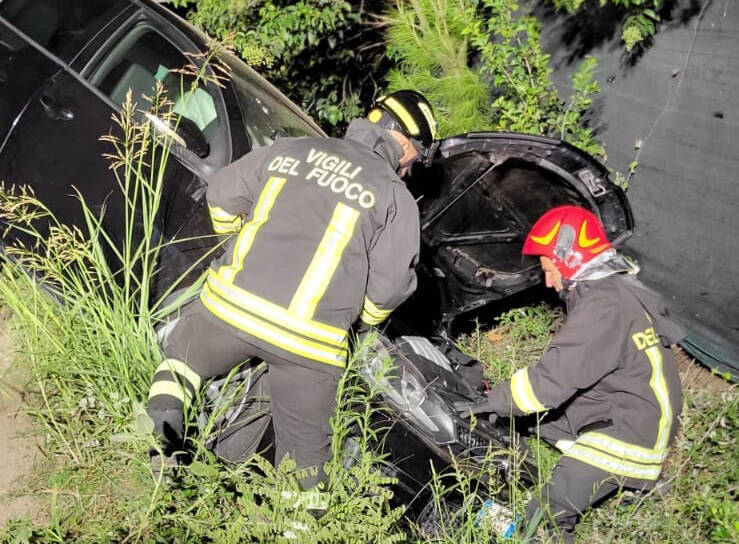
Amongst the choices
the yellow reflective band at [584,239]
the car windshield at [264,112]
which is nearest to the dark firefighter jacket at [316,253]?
the yellow reflective band at [584,239]

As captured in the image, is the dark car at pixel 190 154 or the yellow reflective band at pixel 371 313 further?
the dark car at pixel 190 154

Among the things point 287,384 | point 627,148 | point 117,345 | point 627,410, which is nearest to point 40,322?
point 117,345

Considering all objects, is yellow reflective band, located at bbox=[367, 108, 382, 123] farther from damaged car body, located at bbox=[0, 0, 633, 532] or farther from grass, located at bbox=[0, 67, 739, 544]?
grass, located at bbox=[0, 67, 739, 544]

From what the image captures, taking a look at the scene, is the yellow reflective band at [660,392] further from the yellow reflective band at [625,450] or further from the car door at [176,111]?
the car door at [176,111]

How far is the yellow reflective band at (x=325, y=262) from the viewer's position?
2629 millimetres

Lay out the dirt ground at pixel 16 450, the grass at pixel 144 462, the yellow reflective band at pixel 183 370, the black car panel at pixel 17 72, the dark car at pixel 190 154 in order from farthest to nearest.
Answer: the black car panel at pixel 17 72, the dark car at pixel 190 154, the dirt ground at pixel 16 450, the yellow reflective band at pixel 183 370, the grass at pixel 144 462

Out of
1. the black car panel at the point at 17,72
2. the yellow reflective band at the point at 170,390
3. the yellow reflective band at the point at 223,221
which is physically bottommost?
the yellow reflective band at the point at 170,390

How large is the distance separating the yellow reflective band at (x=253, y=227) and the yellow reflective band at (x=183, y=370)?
1.31 feet

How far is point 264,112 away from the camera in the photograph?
395 centimetres

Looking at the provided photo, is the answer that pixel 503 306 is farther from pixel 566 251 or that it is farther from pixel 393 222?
pixel 393 222

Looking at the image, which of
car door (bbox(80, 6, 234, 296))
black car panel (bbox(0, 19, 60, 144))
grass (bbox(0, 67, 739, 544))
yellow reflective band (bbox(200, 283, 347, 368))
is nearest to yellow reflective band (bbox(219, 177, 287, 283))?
yellow reflective band (bbox(200, 283, 347, 368))

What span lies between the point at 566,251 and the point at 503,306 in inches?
56.2

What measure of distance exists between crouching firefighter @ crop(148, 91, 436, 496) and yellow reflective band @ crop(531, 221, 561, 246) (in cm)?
67

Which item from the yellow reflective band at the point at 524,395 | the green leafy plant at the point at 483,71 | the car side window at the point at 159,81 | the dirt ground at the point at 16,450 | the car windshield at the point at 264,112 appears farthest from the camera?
the green leafy plant at the point at 483,71
